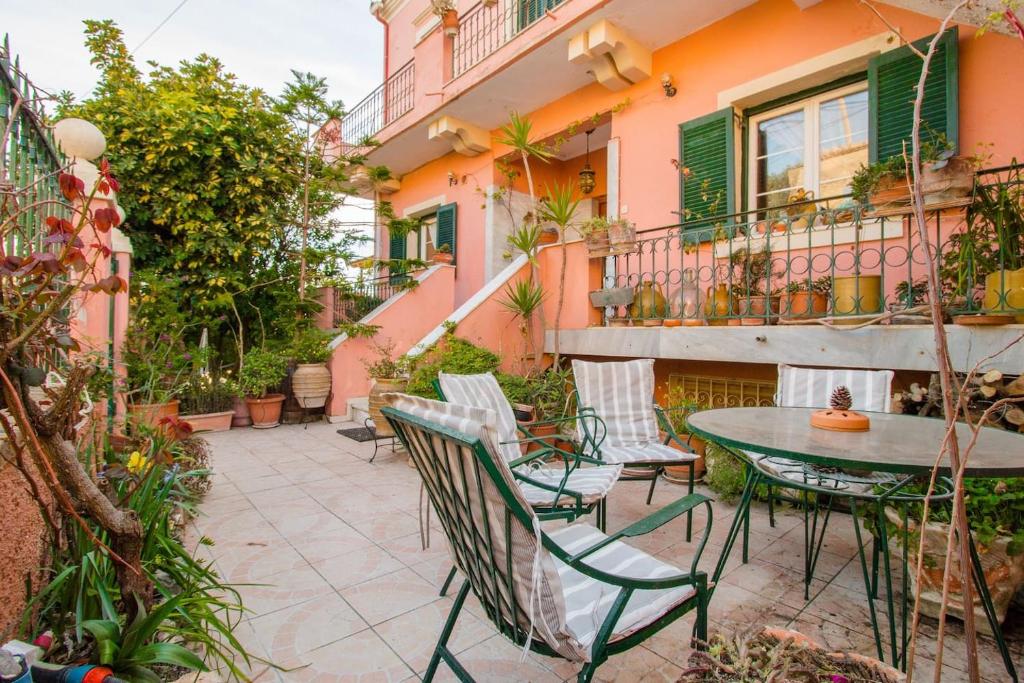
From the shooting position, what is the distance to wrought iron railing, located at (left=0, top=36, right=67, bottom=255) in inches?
61.1

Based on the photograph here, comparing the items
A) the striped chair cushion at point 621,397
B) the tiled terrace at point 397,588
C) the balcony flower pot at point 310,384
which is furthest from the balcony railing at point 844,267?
the balcony flower pot at point 310,384

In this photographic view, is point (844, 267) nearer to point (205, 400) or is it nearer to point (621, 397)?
point (621, 397)

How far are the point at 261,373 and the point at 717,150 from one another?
6.02 metres

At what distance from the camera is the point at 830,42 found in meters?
4.79

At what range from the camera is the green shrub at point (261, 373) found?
242 inches

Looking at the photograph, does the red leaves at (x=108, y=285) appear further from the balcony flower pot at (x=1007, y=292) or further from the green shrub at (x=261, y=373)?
the green shrub at (x=261, y=373)

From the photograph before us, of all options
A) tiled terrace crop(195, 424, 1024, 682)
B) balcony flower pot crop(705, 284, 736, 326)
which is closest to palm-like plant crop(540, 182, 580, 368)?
balcony flower pot crop(705, 284, 736, 326)

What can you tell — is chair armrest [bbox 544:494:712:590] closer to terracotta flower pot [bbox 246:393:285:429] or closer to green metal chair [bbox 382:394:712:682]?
green metal chair [bbox 382:394:712:682]

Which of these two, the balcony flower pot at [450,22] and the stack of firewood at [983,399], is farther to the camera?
the balcony flower pot at [450,22]

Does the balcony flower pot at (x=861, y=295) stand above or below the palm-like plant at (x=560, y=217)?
below

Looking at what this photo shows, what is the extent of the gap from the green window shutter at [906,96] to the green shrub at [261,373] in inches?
268

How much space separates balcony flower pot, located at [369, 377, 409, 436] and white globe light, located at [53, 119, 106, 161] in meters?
2.61

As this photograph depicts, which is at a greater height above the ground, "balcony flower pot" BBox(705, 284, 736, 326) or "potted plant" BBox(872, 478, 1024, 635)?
"balcony flower pot" BBox(705, 284, 736, 326)

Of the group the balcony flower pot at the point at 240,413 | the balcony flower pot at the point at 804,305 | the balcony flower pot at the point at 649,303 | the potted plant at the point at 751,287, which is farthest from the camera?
the balcony flower pot at the point at 240,413
